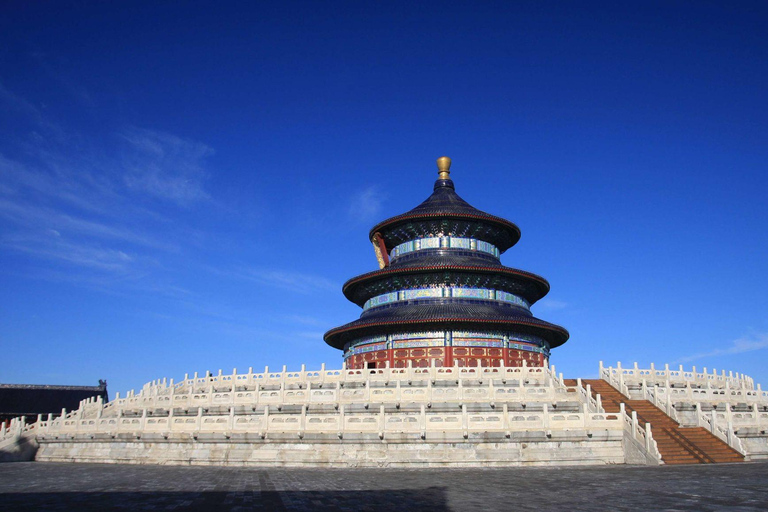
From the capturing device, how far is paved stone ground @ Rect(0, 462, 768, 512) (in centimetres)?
1208

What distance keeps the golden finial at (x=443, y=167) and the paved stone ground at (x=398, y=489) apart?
1463 inches

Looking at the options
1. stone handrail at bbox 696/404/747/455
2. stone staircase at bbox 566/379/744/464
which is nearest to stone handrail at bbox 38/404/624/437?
stone staircase at bbox 566/379/744/464

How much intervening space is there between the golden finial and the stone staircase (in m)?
30.6

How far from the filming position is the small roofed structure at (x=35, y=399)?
5831 centimetres

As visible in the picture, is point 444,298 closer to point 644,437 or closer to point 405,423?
point 405,423

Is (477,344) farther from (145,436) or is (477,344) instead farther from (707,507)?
(707,507)

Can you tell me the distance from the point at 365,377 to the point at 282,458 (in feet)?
25.5

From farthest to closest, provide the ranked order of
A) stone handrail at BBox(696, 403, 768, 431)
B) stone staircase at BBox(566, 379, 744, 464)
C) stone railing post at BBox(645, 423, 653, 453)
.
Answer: stone handrail at BBox(696, 403, 768, 431) → stone staircase at BBox(566, 379, 744, 464) → stone railing post at BBox(645, 423, 653, 453)

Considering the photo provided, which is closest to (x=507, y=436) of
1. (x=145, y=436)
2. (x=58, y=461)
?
(x=145, y=436)

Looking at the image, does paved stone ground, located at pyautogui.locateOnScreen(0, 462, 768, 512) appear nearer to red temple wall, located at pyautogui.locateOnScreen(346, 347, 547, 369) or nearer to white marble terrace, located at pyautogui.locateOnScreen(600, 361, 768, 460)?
white marble terrace, located at pyautogui.locateOnScreen(600, 361, 768, 460)

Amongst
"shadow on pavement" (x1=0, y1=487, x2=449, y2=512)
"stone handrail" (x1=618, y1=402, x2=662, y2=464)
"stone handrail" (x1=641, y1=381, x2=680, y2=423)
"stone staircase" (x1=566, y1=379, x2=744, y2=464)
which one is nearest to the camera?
"shadow on pavement" (x1=0, y1=487, x2=449, y2=512)

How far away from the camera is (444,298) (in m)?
43.6

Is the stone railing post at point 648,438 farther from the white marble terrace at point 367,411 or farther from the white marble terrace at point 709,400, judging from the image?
the white marble terrace at point 709,400

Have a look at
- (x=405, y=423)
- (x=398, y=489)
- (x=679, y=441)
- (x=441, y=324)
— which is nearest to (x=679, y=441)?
(x=679, y=441)
